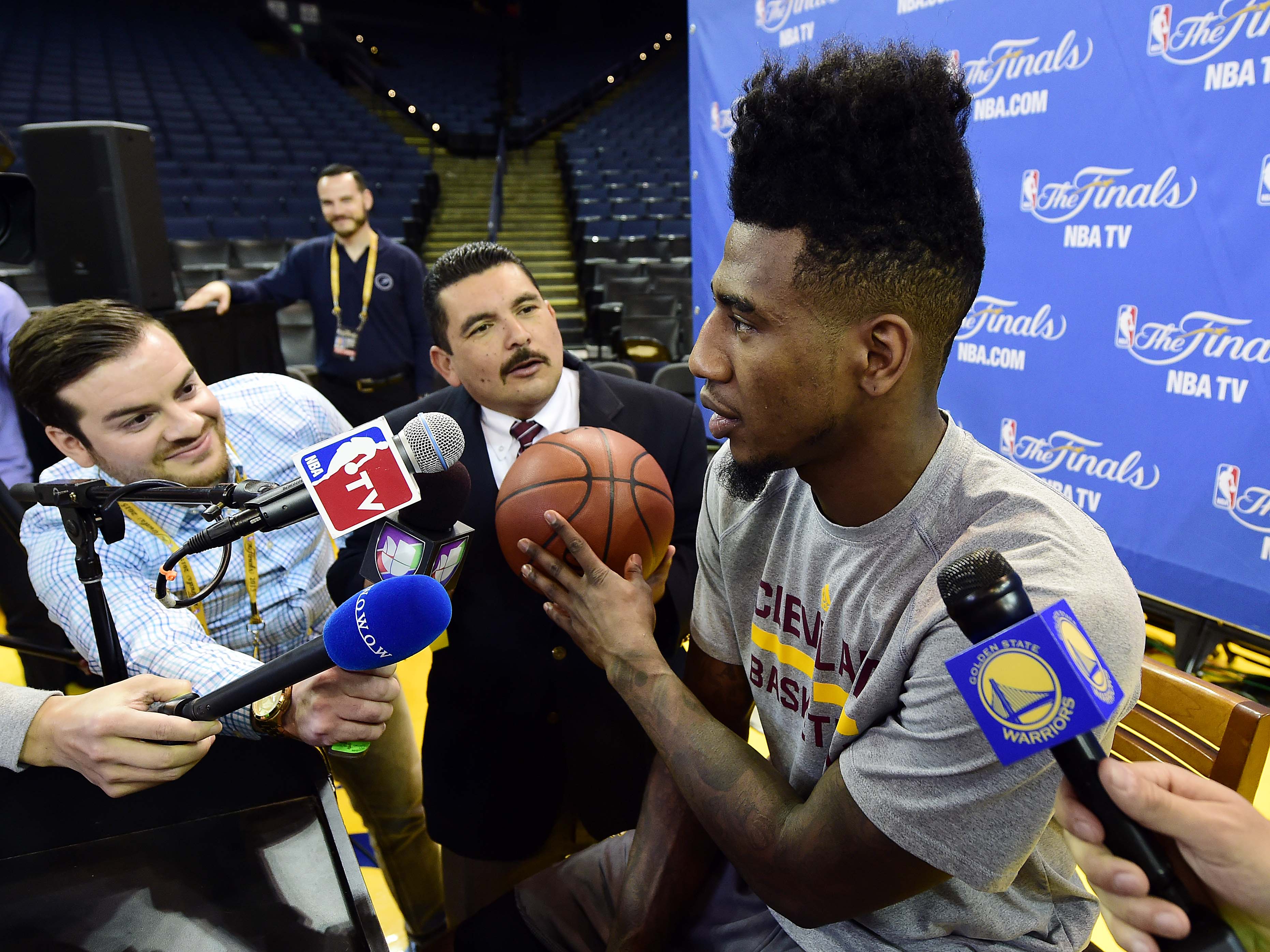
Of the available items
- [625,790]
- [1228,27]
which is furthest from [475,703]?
[1228,27]

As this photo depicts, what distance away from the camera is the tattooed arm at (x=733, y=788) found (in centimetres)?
103

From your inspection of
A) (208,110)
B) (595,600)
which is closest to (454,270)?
(595,600)

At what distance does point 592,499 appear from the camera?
1.58 metres

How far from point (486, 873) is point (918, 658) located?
1.49 metres

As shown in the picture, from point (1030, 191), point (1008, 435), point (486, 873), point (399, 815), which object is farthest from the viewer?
point (1008, 435)

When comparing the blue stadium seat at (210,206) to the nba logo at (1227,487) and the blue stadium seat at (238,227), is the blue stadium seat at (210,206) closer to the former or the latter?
the blue stadium seat at (238,227)

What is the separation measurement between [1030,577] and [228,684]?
1.00 meters

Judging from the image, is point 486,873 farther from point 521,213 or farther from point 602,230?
point 521,213

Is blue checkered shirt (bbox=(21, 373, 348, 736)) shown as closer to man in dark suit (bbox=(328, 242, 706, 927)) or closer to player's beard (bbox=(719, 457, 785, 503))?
man in dark suit (bbox=(328, 242, 706, 927))

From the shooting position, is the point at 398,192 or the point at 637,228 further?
the point at 398,192

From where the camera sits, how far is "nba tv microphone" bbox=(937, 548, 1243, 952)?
0.64 metres

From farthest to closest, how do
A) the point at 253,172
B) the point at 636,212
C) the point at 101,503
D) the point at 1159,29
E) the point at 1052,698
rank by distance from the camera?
the point at 636,212
the point at 253,172
the point at 1159,29
the point at 101,503
the point at 1052,698

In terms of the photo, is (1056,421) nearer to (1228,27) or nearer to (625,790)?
(1228,27)

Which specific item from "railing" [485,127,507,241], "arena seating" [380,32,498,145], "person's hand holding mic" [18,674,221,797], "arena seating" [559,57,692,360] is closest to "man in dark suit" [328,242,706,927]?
"person's hand holding mic" [18,674,221,797]
